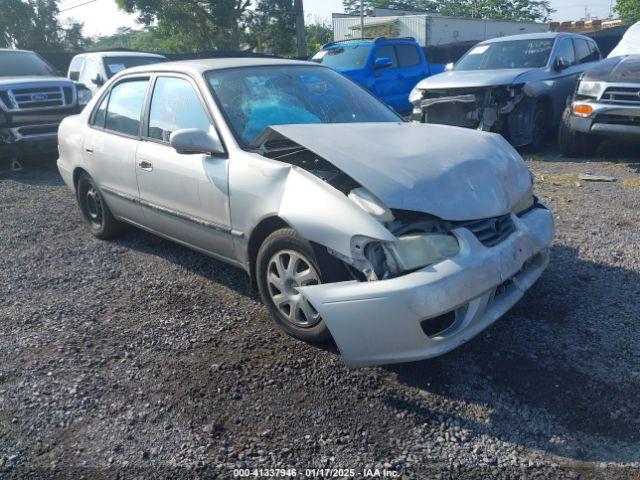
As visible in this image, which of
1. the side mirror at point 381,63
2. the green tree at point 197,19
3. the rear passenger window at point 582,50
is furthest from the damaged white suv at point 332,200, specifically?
the green tree at point 197,19

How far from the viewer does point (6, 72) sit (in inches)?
373

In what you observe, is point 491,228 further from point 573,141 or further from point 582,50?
point 582,50

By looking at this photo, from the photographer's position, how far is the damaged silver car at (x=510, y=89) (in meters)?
7.79

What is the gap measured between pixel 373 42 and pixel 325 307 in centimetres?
1008

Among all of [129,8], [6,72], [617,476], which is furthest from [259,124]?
[129,8]

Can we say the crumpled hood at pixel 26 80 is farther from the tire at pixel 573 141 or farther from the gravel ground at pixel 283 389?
the tire at pixel 573 141

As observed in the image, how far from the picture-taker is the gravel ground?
7.77ft

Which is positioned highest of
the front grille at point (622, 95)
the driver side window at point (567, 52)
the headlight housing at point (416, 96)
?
the driver side window at point (567, 52)

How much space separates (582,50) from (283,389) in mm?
9114

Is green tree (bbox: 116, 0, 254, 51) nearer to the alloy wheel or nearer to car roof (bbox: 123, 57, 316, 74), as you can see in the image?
car roof (bbox: 123, 57, 316, 74)

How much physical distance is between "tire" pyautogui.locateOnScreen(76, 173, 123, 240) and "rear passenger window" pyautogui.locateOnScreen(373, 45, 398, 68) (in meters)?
7.71

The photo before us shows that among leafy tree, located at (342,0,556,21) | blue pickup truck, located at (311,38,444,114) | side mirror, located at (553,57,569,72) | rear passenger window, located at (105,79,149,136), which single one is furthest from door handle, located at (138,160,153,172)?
leafy tree, located at (342,0,556,21)

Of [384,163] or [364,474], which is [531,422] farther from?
[384,163]

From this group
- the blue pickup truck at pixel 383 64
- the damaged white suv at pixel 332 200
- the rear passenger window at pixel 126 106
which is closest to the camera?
the damaged white suv at pixel 332 200
